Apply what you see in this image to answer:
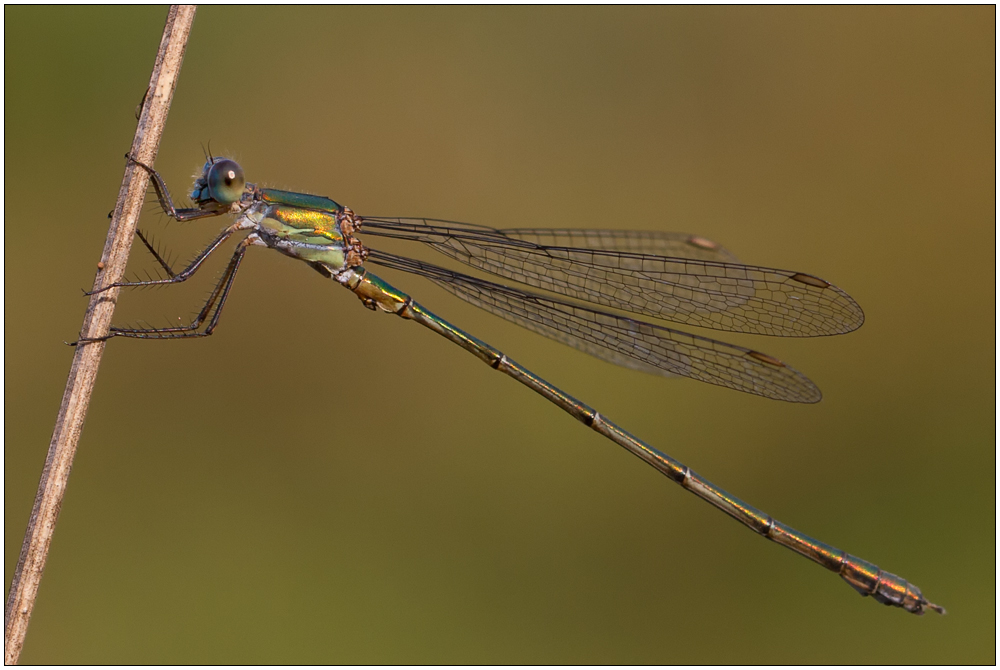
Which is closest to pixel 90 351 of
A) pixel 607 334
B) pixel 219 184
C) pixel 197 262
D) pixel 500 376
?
pixel 197 262

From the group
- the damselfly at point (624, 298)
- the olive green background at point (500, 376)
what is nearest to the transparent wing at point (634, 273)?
the damselfly at point (624, 298)

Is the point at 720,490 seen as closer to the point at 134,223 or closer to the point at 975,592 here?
the point at 975,592

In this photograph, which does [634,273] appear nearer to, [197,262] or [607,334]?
[607,334]

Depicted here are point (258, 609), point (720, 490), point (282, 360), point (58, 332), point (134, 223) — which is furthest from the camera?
point (282, 360)

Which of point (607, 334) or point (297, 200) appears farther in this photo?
point (607, 334)

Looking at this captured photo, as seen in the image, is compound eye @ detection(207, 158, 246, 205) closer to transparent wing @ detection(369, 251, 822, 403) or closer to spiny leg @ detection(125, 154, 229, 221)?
spiny leg @ detection(125, 154, 229, 221)

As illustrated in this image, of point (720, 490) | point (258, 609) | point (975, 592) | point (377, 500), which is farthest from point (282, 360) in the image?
point (975, 592)
